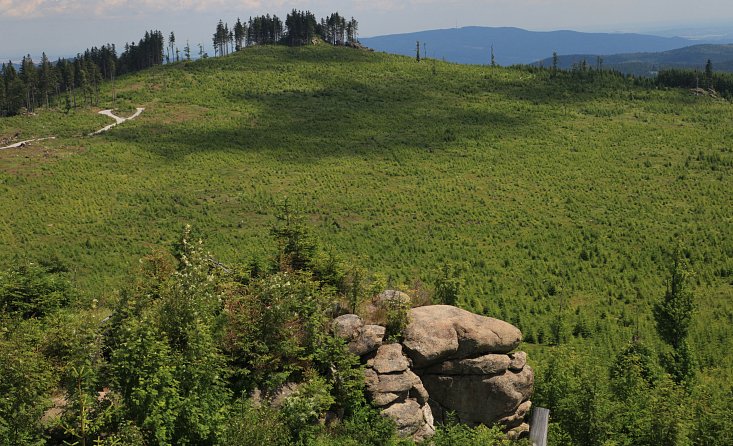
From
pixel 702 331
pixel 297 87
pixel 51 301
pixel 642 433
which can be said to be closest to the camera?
pixel 642 433

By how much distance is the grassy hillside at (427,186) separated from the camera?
35.5 meters

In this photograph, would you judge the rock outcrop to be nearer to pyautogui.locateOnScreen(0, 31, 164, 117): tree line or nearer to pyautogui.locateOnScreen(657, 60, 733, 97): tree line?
pyautogui.locateOnScreen(0, 31, 164, 117): tree line

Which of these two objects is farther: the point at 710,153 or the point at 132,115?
the point at 132,115

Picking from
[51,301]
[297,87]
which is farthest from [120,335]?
[297,87]

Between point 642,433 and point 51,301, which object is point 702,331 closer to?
point 642,433

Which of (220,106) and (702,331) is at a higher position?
(220,106)

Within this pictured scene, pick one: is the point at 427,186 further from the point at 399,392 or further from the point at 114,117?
the point at 114,117

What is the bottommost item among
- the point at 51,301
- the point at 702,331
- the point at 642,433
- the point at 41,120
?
the point at 702,331

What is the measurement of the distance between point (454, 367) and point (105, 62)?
439 ft

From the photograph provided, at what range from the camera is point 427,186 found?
195ft

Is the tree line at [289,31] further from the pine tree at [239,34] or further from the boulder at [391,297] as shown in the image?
the boulder at [391,297]

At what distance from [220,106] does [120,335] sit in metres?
84.3

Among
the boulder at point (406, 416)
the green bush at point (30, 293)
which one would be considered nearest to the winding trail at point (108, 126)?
the green bush at point (30, 293)

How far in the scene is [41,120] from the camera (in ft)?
266
